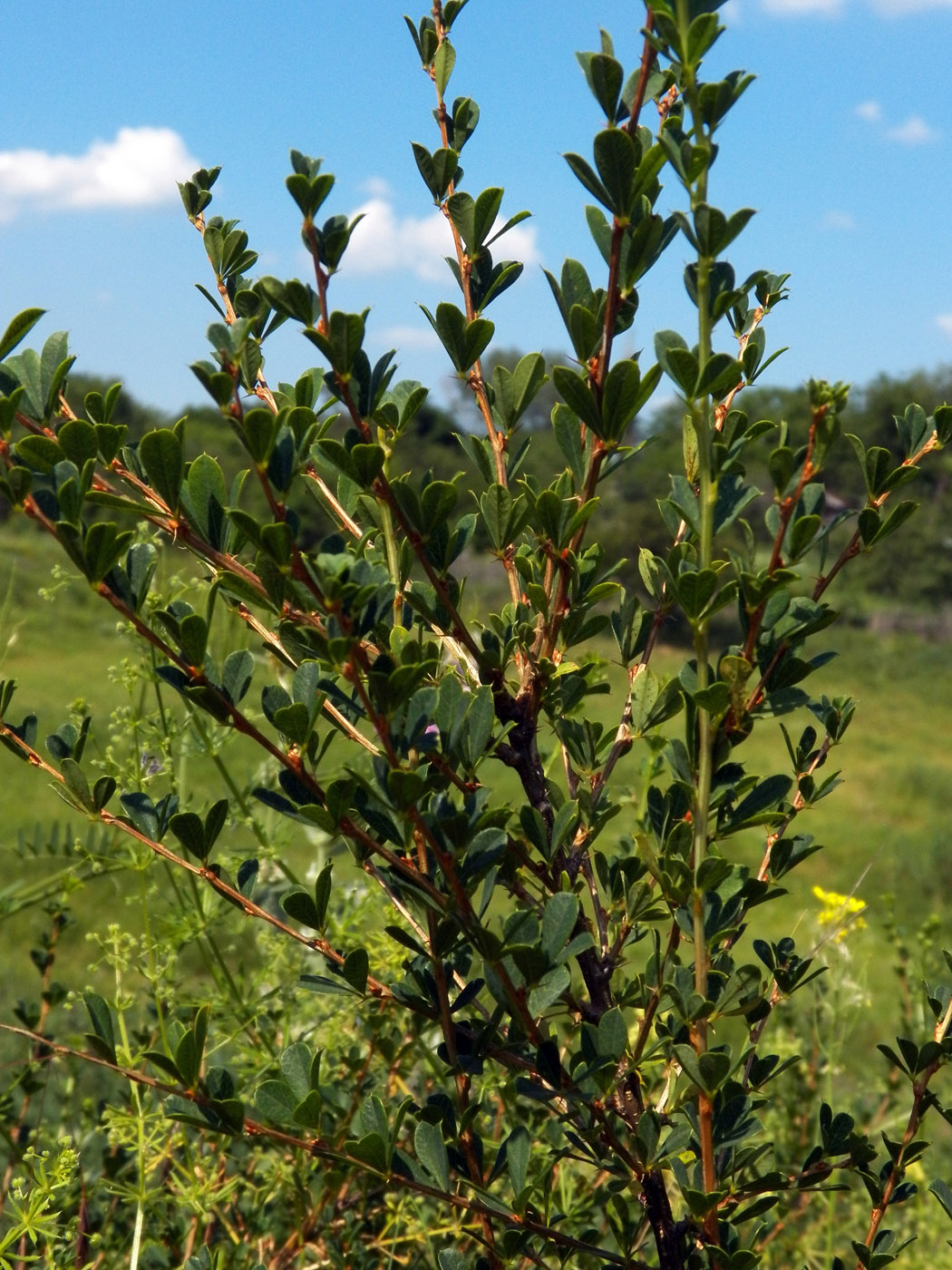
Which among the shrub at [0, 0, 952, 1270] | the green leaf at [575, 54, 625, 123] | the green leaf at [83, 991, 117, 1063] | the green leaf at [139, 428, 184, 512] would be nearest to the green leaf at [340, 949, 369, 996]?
the shrub at [0, 0, 952, 1270]

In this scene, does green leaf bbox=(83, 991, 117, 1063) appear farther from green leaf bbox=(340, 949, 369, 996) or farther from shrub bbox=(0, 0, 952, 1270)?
green leaf bbox=(340, 949, 369, 996)

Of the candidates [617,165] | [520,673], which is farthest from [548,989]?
[617,165]

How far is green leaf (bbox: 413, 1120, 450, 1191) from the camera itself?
866 millimetres

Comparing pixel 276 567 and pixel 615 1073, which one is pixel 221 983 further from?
pixel 276 567

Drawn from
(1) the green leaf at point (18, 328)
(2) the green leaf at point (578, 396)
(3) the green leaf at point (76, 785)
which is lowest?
(3) the green leaf at point (76, 785)

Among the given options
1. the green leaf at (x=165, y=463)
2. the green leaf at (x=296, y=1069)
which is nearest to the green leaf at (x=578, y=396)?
→ the green leaf at (x=165, y=463)

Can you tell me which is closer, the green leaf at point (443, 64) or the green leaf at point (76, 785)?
the green leaf at point (76, 785)

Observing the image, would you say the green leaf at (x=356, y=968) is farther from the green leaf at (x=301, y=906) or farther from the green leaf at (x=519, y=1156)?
the green leaf at (x=519, y=1156)

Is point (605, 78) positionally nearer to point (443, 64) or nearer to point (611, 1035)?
point (443, 64)

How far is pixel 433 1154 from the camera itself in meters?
0.87

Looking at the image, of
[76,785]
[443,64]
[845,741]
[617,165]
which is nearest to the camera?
[617,165]

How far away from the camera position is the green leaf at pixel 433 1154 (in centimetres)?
87

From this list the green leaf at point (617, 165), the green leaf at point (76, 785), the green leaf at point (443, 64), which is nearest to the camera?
the green leaf at point (617, 165)

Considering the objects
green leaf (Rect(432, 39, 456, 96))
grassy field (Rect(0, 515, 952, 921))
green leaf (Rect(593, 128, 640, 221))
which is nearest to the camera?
green leaf (Rect(593, 128, 640, 221))
